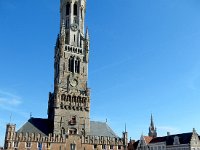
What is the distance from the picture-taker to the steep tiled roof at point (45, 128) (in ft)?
268

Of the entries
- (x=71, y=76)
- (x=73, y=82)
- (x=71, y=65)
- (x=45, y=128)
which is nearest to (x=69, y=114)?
(x=45, y=128)

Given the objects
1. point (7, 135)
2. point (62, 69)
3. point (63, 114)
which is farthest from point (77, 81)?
point (7, 135)

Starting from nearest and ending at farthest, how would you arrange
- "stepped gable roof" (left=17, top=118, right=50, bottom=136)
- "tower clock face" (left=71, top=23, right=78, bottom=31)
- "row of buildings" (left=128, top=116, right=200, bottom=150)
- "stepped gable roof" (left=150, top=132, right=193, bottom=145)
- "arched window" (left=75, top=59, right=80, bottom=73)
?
"stepped gable roof" (left=17, top=118, right=50, bottom=136), "arched window" (left=75, top=59, right=80, bottom=73), "row of buildings" (left=128, top=116, right=200, bottom=150), "stepped gable roof" (left=150, top=132, right=193, bottom=145), "tower clock face" (left=71, top=23, right=78, bottom=31)

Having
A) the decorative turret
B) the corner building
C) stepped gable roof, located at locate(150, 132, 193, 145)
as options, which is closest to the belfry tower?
the corner building

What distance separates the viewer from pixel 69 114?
283 ft

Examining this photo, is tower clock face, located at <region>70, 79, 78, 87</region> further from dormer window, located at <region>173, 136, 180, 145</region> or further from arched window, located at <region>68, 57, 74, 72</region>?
Answer: dormer window, located at <region>173, 136, 180, 145</region>

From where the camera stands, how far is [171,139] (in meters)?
103

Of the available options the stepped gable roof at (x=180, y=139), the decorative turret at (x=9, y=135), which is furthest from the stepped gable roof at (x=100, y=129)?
the decorative turret at (x=9, y=135)

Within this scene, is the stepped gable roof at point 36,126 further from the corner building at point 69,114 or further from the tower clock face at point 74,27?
the tower clock face at point 74,27

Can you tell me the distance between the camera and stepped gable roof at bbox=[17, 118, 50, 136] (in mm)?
80819

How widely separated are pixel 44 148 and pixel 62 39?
3678 centimetres

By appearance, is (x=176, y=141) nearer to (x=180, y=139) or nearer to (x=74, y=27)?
(x=180, y=139)

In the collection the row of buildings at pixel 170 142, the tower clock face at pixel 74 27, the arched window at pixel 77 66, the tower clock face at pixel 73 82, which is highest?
the tower clock face at pixel 74 27

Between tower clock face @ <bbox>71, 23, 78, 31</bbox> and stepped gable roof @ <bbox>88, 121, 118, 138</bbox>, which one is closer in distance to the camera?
stepped gable roof @ <bbox>88, 121, 118, 138</bbox>
